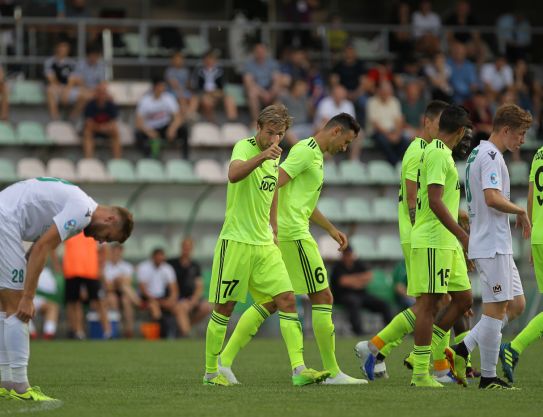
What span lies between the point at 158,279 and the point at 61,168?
3.15m

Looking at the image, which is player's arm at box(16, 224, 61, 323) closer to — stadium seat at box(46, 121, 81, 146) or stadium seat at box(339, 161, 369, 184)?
stadium seat at box(46, 121, 81, 146)

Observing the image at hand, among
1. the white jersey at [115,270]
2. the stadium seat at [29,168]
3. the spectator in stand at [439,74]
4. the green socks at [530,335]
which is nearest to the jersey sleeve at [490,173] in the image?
the green socks at [530,335]

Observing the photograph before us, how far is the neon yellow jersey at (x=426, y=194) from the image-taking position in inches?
404

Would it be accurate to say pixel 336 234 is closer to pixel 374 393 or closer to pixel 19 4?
pixel 374 393

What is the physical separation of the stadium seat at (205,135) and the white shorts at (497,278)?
14.8m

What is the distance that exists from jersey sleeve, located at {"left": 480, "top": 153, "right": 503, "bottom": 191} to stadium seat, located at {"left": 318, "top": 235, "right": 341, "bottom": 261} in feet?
42.9

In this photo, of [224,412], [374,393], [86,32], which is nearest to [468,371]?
[374,393]

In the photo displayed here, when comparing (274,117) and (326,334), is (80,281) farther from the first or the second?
(274,117)

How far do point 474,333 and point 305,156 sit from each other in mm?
2166

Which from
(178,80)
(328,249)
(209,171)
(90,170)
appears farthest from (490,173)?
(178,80)

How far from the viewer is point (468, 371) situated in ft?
38.1

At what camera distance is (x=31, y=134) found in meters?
23.6

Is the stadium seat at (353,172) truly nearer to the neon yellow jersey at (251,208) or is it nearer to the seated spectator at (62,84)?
the seated spectator at (62,84)

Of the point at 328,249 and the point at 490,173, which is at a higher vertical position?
the point at 490,173
